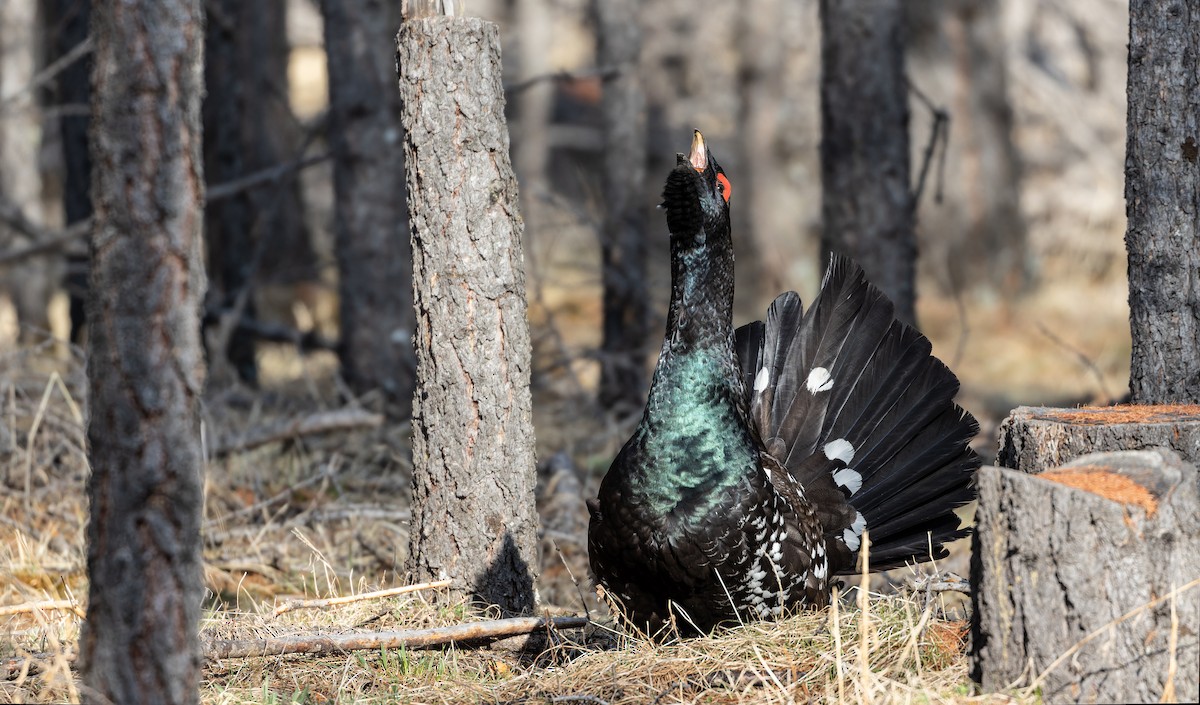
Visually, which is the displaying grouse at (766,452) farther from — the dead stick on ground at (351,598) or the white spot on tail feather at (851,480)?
the dead stick on ground at (351,598)

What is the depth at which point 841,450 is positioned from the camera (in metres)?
4.45

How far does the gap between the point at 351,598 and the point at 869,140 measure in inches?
150

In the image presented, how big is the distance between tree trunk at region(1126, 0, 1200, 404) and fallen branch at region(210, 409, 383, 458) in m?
3.58

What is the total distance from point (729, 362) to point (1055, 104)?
1439 cm

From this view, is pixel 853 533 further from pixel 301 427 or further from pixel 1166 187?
pixel 301 427

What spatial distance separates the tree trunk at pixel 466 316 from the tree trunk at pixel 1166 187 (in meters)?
2.03

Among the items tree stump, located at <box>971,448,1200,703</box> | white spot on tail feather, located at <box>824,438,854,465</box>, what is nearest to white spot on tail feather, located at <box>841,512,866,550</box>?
white spot on tail feather, located at <box>824,438,854,465</box>

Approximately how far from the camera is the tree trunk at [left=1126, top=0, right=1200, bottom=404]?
369 centimetres

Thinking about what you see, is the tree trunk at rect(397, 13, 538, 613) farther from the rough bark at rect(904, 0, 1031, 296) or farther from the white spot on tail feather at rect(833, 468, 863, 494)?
the rough bark at rect(904, 0, 1031, 296)

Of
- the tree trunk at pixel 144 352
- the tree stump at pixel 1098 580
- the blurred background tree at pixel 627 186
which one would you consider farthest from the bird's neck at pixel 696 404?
the blurred background tree at pixel 627 186

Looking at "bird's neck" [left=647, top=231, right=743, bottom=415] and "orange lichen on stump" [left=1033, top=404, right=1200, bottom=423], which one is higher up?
"bird's neck" [left=647, top=231, right=743, bottom=415]

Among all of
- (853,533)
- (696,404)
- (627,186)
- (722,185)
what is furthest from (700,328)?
(627,186)

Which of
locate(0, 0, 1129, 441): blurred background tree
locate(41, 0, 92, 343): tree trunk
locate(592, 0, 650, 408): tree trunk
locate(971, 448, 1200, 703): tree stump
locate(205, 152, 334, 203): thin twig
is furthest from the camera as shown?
locate(41, 0, 92, 343): tree trunk

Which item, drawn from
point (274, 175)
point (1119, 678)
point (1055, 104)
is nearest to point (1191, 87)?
point (1119, 678)
